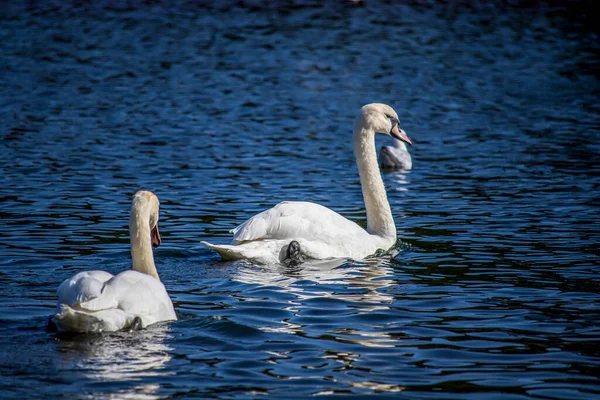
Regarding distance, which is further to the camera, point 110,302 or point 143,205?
point 143,205

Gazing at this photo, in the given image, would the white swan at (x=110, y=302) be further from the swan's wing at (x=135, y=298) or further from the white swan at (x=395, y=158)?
the white swan at (x=395, y=158)

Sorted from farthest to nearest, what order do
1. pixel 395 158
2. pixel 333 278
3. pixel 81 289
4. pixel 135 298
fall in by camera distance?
pixel 395 158, pixel 333 278, pixel 135 298, pixel 81 289

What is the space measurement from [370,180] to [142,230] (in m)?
4.07

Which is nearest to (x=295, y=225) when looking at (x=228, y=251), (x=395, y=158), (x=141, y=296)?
(x=228, y=251)

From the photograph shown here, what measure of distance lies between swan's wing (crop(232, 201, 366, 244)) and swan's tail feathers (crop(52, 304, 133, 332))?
9.91 feet

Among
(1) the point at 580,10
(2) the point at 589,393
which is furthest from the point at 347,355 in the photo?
(1) the point at 580,10

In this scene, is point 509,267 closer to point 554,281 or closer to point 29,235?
point 554,281

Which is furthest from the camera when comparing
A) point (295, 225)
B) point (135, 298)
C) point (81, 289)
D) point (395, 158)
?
point (395, 158)

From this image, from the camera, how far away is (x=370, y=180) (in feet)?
38.0

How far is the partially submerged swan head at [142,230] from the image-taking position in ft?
26.5

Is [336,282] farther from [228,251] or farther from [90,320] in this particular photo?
[90,320]

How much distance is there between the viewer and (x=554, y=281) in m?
9.54

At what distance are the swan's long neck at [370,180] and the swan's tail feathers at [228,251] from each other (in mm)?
1939

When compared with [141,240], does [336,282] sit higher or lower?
lower
